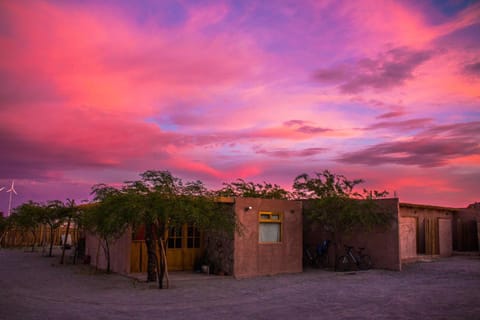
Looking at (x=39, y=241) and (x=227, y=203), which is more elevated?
(x=227, y=203)

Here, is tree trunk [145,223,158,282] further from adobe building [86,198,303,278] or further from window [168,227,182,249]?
window [168,227,182,249]

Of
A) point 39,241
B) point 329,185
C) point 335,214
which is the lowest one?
point 39,241

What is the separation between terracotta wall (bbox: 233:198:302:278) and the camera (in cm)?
1642

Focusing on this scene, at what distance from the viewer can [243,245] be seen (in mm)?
16516

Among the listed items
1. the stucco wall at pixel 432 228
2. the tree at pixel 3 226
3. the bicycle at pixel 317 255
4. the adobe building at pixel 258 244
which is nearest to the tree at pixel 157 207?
the adobe building at pixel 258 244

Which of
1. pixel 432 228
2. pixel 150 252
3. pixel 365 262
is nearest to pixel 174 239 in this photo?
pixel 150 252

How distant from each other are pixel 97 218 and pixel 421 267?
46.3ft

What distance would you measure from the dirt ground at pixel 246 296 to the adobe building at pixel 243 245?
768 mm

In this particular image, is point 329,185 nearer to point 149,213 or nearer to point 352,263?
point 352,263

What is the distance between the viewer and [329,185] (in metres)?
18.9

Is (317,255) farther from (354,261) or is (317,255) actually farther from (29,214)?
(29,214)

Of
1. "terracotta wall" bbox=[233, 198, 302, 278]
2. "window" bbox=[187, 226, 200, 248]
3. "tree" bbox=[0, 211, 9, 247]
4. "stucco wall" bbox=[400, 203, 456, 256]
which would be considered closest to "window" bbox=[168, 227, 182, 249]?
"window" bbox=[187, 226, 200, 248]

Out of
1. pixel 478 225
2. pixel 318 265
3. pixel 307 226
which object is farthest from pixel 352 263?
pixel 478 225

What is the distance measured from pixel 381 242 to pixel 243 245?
6.38 m
